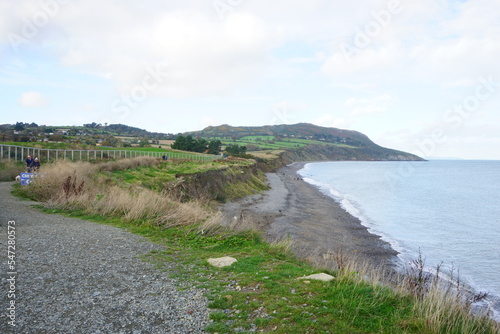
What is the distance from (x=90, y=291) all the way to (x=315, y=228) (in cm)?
1801

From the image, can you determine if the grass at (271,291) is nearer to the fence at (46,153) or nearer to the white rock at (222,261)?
the white rock at (222,261)

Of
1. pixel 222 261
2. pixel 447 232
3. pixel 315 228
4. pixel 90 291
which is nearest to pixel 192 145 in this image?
pixel 315 228

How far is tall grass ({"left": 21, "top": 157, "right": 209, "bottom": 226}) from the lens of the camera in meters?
14.0

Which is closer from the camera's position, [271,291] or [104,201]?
[271,291]

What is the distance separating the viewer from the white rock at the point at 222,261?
29.2ft

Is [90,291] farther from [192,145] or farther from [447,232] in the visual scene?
[192,145]

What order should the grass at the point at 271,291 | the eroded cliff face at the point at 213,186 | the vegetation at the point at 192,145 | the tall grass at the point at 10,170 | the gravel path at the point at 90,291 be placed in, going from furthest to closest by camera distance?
the vegetation at the point at 192,145 < the eroded cliff face at the point at 213,186 < the tall grass at the point at 10,170 < the grass at the point at 271,291 < the gravel path at the point at 90,291

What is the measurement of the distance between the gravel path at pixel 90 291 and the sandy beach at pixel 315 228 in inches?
211

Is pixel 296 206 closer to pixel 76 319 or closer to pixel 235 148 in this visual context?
pixel 76 319

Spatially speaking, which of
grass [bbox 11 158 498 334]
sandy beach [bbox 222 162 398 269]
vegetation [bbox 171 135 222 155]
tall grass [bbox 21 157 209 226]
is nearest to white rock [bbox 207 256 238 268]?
grass [bbox 11 158 498 334]

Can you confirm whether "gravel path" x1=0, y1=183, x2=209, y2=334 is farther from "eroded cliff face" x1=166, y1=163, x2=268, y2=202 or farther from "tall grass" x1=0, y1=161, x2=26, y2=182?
"tall grass" x1=0, y1=161, x2=26, y2=182

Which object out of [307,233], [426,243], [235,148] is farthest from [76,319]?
[235,148]

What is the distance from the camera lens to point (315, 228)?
22891 mm

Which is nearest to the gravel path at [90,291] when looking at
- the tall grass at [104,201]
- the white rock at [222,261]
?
the white rock at [222,261]
